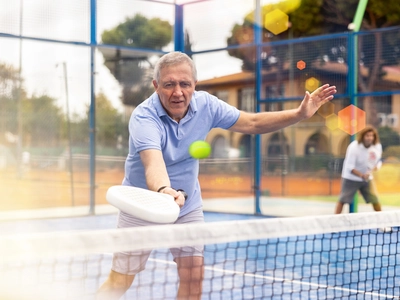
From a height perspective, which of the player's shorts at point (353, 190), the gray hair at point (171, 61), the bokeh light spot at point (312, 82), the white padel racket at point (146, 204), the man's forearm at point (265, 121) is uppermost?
the bokeh light spot at point (312, 82)

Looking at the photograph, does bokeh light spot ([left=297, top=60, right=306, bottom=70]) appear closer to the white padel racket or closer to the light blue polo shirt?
the light blue polo shirt

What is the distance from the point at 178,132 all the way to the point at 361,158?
542cm

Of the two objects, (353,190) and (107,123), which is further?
(107,123)

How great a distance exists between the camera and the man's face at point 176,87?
304 cm

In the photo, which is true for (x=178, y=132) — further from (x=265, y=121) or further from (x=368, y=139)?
(x=368, y=139)

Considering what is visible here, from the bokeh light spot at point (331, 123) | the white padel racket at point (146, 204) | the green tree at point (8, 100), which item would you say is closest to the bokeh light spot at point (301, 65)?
the green tree at point (8, 100)

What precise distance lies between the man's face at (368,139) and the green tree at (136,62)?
3.47 metres

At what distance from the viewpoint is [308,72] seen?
9.40 meters

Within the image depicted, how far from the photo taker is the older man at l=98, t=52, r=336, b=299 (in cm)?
304

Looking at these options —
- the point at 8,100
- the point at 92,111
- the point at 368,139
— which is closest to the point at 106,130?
the point at 92,111

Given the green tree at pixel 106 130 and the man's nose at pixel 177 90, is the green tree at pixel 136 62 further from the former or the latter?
the man's nose at pixel 177 90

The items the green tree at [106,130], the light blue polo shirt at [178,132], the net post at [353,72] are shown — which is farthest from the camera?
the green tree at [106,130]

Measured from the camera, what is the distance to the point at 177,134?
3240 millimetres

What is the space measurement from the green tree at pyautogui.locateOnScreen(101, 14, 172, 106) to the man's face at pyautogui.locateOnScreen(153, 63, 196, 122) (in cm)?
674
